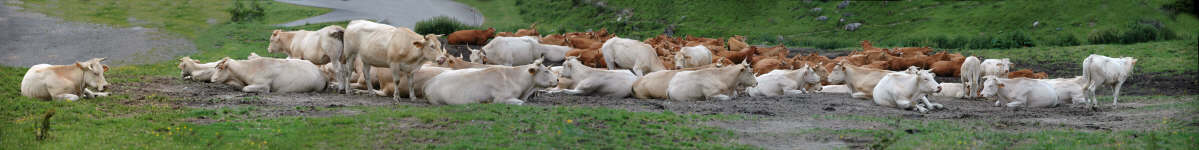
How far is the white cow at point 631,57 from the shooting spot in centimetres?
2080

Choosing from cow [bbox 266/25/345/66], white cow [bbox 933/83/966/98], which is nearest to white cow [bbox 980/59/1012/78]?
white cow [bbox 933/83/966/98]

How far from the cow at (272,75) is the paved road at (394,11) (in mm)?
21516

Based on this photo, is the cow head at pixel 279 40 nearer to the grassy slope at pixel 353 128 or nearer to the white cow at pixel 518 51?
the white cow at pixel 518 51

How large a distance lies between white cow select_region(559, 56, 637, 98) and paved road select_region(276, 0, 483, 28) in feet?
72.4

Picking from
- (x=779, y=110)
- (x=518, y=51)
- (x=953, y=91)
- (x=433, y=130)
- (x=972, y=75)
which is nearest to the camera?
(x=433, y=130)

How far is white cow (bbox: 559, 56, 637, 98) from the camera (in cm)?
1694

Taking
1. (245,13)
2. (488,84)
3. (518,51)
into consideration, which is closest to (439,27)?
(518,51)

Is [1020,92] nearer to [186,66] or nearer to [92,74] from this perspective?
[92,74]

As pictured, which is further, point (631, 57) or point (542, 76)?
point (631, 57)

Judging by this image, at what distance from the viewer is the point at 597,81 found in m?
17.0

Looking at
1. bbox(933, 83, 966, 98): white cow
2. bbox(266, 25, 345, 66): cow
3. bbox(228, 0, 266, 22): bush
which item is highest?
bbox(228, 0, 266, 22): bush

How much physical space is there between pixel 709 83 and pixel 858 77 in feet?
12.5

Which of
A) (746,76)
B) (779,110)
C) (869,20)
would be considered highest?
(869,20)

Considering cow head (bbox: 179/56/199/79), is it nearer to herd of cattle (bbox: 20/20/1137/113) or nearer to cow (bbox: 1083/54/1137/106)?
herd of cattle (bbox: 20/20/1137/113)
